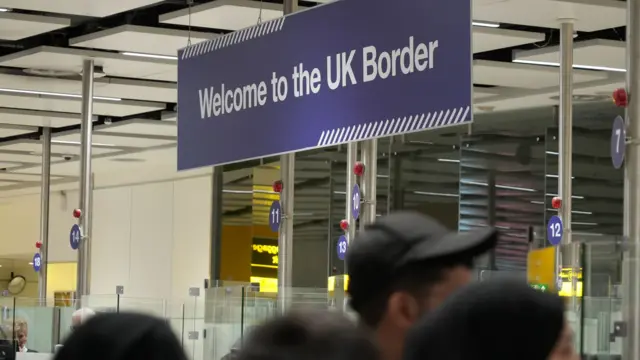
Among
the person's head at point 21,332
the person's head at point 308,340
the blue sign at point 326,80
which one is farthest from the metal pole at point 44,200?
the person's head at point 308,340

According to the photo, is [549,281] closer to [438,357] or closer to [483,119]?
[438,357]

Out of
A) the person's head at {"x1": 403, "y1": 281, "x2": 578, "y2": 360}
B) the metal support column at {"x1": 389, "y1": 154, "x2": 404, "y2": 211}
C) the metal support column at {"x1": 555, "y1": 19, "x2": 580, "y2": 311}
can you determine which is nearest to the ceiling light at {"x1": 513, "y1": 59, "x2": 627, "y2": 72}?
the metal support column at {"x1": 555, "y1": 19, "x2": 580, "y2": 311}

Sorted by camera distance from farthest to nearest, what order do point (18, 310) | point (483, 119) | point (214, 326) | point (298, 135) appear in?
point (483, 119) → point (18, 310) → point (214, 326) → point (298, 135)

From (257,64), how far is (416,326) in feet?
20.5

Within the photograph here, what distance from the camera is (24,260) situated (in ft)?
133

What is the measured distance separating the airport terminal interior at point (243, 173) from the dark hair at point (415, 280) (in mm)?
1410

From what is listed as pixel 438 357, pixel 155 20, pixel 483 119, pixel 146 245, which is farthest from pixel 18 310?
pixel 438 357

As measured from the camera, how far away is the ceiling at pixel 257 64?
563 inches

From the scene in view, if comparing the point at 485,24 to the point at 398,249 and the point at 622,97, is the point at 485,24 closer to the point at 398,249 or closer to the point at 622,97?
the point at 622,97

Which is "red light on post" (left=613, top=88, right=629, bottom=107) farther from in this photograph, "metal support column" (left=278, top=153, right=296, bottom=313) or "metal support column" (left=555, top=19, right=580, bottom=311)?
"metal support column" (left=555, top=19, right=580, bottom=311)

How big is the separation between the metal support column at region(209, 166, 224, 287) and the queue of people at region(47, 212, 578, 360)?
25.3m

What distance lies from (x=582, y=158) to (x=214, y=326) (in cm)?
929

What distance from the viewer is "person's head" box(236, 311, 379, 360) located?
1.32 metres

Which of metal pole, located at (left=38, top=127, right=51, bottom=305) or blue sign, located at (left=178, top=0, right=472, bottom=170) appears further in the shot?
metal pole, located at (left=38, top=127, right=51, bottom=305)
